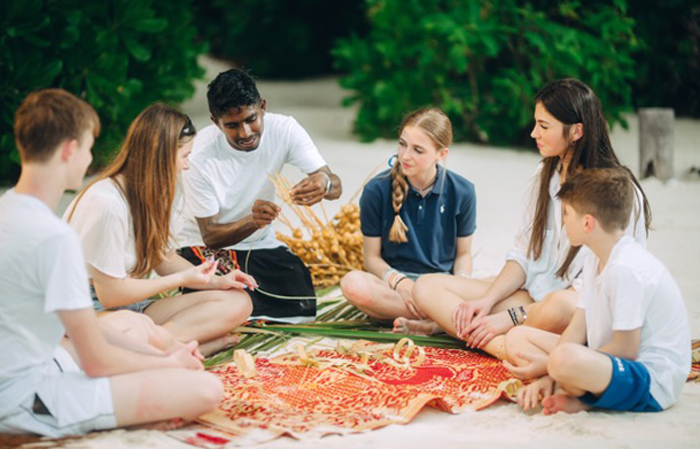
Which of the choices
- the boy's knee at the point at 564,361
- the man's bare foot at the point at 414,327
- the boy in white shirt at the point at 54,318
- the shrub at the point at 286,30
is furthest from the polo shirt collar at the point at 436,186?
the shrub at the point at 286,30

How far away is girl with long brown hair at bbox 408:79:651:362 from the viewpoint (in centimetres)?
348

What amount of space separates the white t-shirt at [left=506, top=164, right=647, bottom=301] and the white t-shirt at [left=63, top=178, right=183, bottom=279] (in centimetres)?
166

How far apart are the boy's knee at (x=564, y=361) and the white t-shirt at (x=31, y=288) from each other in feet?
5.03

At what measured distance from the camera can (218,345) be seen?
3.69m

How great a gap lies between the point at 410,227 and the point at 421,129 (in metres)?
0.48

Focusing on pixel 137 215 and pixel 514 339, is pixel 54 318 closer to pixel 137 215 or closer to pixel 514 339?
pixel 137 215

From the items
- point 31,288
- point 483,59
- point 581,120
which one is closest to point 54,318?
point 31,288

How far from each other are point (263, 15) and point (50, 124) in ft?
37.5

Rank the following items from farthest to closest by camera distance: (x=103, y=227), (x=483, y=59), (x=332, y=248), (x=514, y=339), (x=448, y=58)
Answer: (x=483, y=59) → (x=448, y=58) → (x=332, y=248) → (x=514, y=339) → (x=103, y=227)

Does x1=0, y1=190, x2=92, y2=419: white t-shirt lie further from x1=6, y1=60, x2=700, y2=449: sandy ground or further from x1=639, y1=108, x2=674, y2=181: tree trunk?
x1=639, y1=108, x2=674, y2=181: tree trunk

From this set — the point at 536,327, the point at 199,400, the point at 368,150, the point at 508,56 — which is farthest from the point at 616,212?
the point at 508,56

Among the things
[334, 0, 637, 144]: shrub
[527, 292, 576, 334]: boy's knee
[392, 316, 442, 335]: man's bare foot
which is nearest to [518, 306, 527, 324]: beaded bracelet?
[527, 292, 576, 334]: boy's knee

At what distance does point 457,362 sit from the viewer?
A: 11.8 feet

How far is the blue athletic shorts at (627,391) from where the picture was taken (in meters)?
2.89
